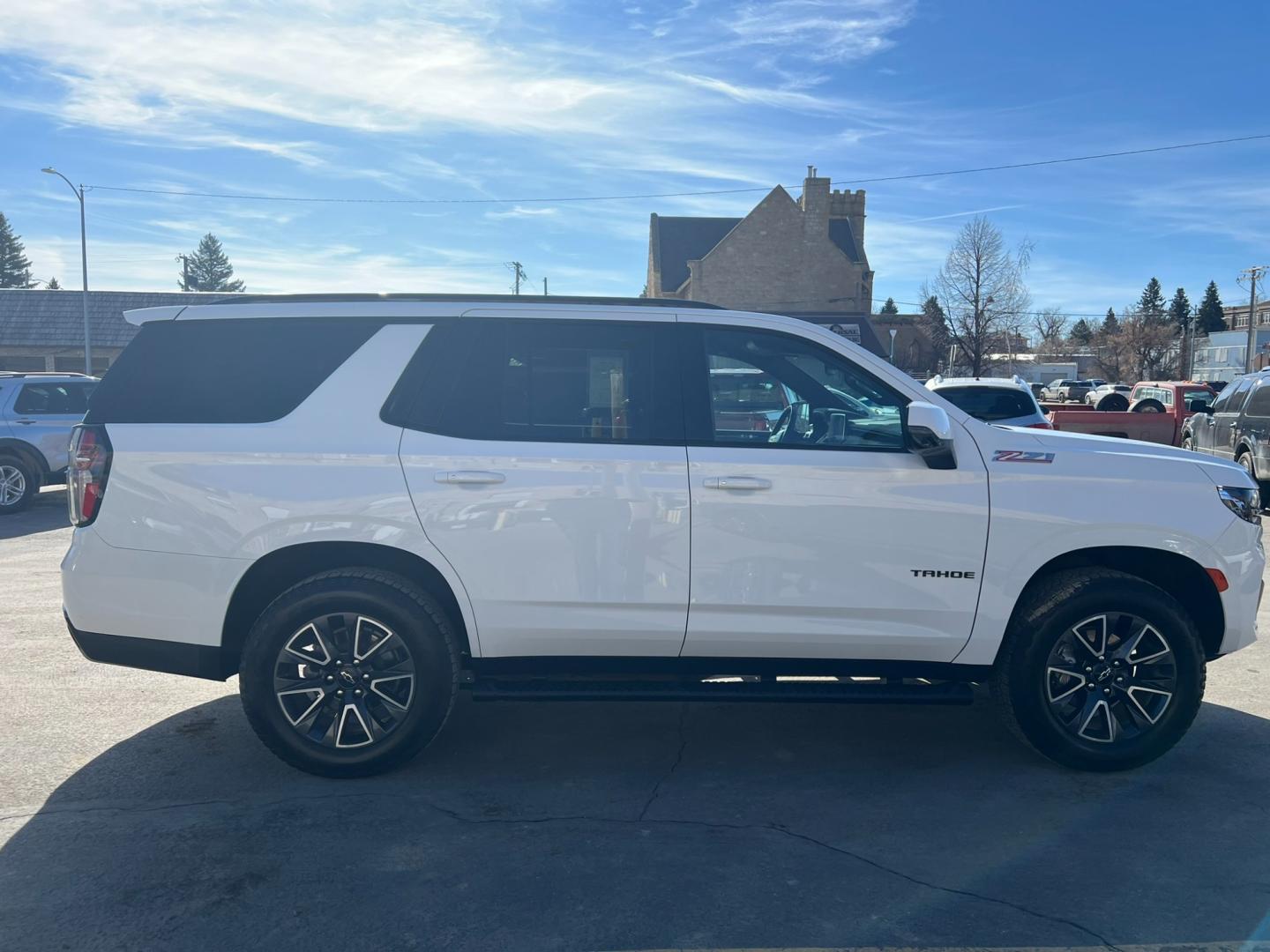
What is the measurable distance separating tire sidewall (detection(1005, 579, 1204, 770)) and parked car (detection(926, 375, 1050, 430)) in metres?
8.35

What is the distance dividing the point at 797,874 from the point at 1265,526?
10975 mm

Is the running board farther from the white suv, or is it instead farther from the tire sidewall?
the tire sidewall

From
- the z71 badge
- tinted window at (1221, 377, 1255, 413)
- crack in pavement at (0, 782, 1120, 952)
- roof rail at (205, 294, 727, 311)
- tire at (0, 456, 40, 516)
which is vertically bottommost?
crack in pavement at (0, 782, 1120, 952)

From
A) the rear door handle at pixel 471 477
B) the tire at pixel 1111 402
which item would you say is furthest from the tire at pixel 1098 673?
the tire at pixel 1111 402

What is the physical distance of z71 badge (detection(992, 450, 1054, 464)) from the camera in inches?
171

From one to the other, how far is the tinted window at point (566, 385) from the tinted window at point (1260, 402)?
1181cm

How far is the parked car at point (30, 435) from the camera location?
12.9m

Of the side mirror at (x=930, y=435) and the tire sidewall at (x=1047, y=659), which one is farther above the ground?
the side mirror at (x=930, y=435)

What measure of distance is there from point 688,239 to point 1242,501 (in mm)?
57426

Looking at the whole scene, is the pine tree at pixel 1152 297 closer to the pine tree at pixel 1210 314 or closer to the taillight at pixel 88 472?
the pine tree at pixel 1210 314

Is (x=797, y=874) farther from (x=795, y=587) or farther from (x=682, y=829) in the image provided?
(x=795, y=587)

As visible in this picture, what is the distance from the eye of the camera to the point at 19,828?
3.93 metres

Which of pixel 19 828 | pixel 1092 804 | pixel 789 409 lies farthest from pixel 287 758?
pixel 1092 804

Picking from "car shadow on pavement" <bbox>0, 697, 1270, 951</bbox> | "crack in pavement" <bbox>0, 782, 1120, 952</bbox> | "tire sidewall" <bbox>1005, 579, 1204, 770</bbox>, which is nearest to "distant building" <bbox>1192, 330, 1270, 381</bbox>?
"tire sidewall" <bbox>1005, 579, 1204, 770</bbox>
